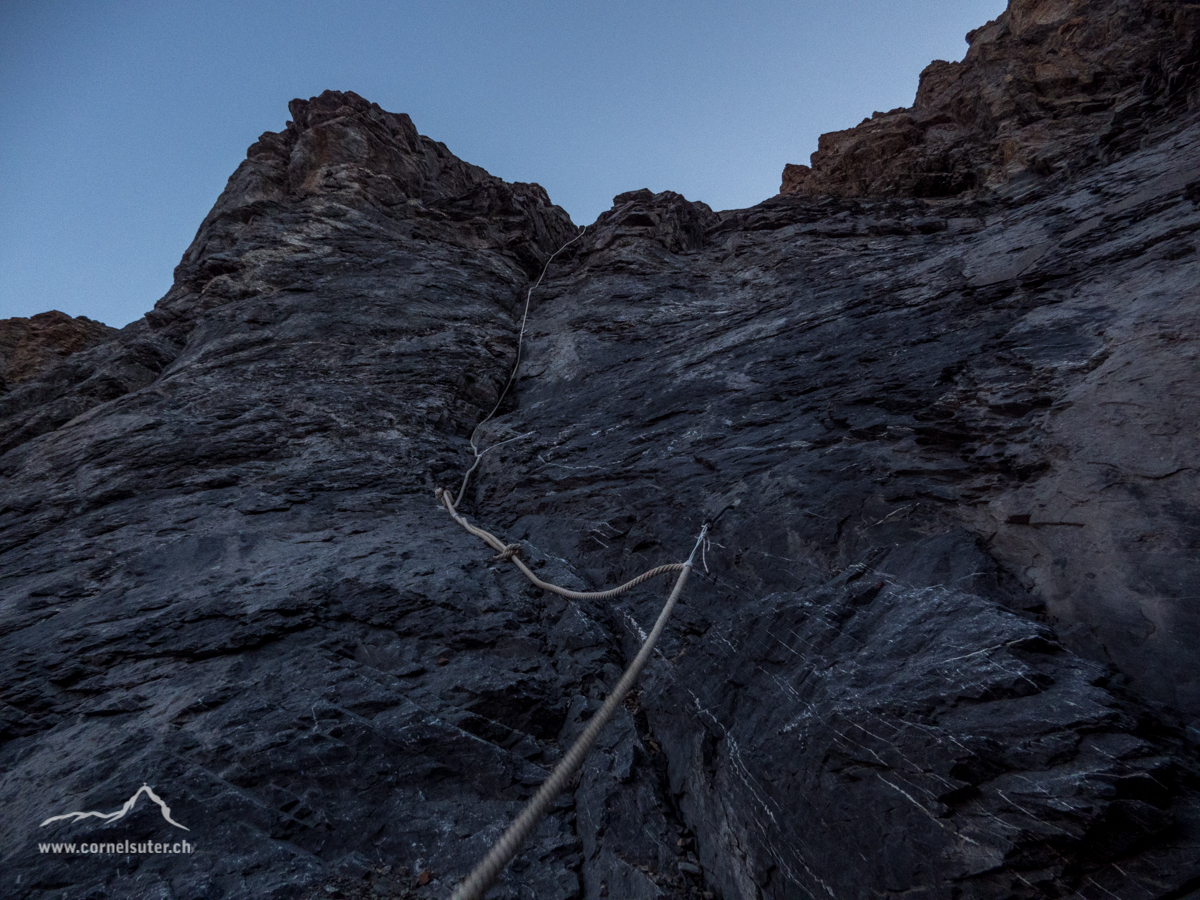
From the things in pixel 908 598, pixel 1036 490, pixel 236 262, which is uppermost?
pixel 236 262

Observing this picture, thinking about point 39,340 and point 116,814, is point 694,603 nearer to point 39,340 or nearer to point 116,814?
point 116,814

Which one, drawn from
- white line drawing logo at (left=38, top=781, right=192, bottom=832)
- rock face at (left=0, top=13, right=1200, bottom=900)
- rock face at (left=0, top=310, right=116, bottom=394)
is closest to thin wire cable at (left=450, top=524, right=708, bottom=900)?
rock face at (left=0, top=13, right=1200, bottom=900)

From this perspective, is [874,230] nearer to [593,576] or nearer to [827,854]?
[593,576]

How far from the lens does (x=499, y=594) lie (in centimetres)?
479

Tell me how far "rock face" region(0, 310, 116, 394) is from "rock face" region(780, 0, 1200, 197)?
20639mm

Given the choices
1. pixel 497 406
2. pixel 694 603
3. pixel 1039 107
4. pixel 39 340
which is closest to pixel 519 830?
pixel 694 603

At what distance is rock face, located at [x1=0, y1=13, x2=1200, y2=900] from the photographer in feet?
8.29

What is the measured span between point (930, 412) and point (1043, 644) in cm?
224

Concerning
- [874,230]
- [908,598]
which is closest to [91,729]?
[908,598]

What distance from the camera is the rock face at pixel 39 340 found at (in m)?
14.1

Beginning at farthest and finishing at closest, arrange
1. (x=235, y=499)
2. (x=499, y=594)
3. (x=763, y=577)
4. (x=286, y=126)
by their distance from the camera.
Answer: (x=286, y=126), (x=235, y=499), (x=499, y=594), (x=763, y=577)

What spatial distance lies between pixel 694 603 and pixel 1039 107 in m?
14.8

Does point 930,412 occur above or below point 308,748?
above

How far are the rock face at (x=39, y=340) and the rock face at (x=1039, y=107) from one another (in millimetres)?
20639
